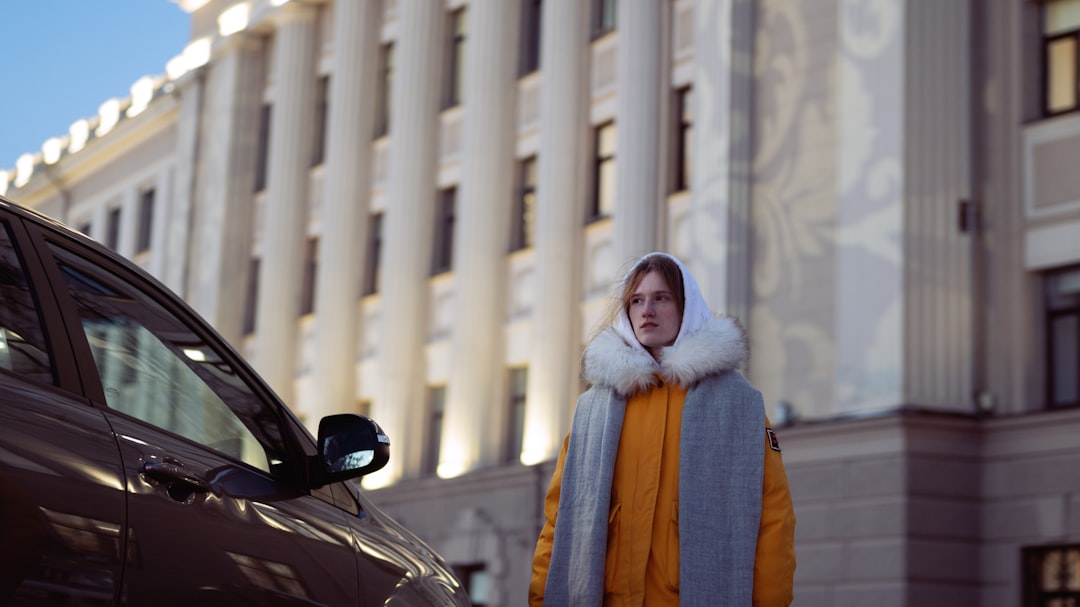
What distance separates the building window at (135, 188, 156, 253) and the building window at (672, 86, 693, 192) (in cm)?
1958

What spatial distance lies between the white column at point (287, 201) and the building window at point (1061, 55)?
17420mm

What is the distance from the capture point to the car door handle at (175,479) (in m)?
3.40

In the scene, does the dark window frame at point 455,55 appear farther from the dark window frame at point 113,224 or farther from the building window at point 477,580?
the dark window frame at point 113,224

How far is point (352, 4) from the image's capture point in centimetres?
3366

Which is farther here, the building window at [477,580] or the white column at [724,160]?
the building window at [477,580]

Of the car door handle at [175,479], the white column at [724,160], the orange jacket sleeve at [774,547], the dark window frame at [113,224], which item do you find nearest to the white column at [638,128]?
the white column at [724,160]

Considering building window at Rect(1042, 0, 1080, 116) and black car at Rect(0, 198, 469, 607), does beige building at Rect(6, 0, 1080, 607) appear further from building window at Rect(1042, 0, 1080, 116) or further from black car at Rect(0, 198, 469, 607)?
black car at Rect(0, 198, 469, 607)

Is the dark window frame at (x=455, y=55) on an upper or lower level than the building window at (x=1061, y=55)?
upper

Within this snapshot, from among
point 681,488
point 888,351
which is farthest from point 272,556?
point 888,351

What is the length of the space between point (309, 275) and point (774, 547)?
30.0m

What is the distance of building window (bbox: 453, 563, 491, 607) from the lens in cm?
2734

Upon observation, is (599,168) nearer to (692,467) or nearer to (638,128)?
(638,128)

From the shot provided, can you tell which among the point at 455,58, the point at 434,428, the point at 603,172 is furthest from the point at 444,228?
the point at 603,172

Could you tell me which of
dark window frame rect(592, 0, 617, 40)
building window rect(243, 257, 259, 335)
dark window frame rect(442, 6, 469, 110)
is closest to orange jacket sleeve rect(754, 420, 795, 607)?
dark window frame rect(592, 0, 617, 40)
